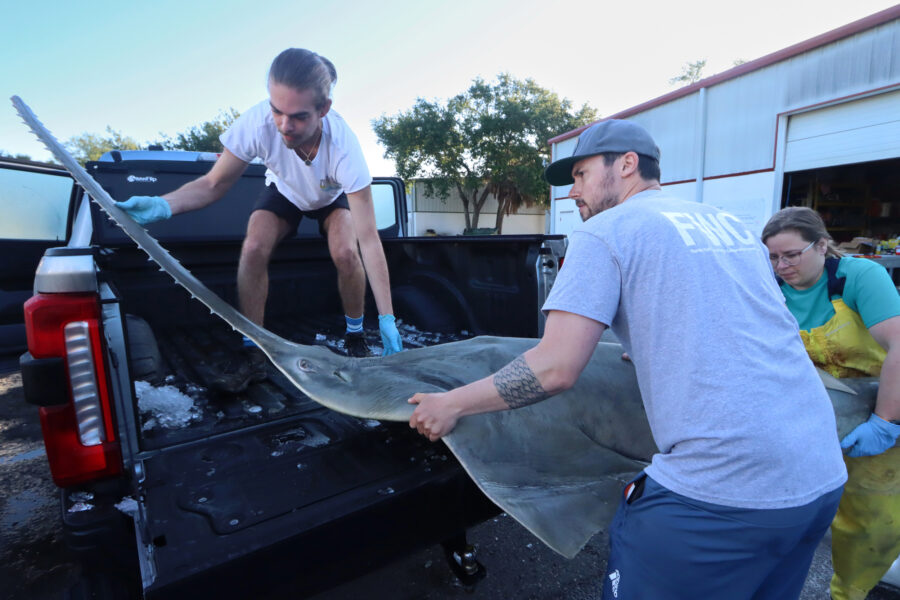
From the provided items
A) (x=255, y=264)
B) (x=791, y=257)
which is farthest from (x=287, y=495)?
(x=791, y=257)

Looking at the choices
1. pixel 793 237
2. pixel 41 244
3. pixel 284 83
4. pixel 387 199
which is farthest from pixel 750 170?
pixel 41 244

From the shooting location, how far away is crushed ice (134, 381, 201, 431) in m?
1.97

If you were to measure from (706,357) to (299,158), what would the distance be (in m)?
2.48

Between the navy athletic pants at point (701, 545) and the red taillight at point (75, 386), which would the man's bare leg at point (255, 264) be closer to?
the red taillight at point (75, 386)

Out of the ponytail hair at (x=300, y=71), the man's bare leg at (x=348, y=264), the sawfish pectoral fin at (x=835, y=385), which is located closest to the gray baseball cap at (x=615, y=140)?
the sawfish pectoral fin at (x=835, y=385)

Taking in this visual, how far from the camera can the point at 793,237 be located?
74.2 inches

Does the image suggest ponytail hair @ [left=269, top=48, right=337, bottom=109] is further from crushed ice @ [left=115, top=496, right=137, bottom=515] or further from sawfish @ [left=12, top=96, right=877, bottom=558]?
crushed ice @ [left=115, top=496, right=137, bottom=515]

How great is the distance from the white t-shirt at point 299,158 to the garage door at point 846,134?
9.72 metres

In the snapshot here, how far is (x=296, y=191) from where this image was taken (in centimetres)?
302

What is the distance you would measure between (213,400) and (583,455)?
173 centimetres

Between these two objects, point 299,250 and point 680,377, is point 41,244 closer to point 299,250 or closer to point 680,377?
point 299,250

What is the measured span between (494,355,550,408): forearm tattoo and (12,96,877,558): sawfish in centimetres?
16

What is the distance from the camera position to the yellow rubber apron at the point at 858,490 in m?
1.80

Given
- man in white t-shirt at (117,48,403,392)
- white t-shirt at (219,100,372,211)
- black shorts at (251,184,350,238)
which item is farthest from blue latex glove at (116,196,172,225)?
black shorts at (251,184,350,238)
